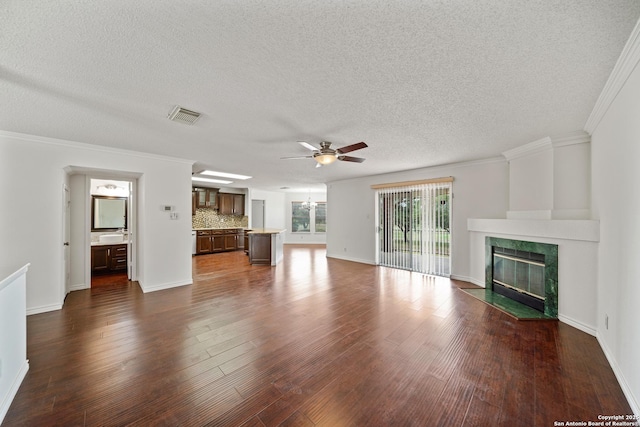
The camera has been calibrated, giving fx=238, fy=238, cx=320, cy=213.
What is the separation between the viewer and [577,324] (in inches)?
115

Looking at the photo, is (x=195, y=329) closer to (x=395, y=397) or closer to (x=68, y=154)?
(x=395, y=397)

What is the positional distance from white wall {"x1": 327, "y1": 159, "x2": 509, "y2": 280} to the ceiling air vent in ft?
15.9

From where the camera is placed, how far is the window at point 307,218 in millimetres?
11469

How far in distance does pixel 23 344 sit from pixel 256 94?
2.95 meters

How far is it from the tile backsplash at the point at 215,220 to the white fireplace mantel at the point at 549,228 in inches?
326

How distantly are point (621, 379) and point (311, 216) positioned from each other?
10029 millimetres

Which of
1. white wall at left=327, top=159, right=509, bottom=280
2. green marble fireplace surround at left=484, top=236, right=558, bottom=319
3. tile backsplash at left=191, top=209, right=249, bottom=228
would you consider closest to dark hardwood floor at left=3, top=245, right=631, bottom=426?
green marble fireplace surround at left=484, top=236, right=558, bottom=319

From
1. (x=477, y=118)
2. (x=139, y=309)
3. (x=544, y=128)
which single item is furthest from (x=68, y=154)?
(x=544, y=128)

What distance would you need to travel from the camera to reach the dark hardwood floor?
65.1 inches

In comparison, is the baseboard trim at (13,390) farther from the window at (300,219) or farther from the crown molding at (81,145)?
the window at (300,219)

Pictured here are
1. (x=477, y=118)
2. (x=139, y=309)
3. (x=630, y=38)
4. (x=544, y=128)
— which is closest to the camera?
(x=630, y=38)

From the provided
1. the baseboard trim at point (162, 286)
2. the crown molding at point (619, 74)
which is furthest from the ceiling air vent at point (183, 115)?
the crown molding at point (619, 74)

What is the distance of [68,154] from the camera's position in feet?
11.8

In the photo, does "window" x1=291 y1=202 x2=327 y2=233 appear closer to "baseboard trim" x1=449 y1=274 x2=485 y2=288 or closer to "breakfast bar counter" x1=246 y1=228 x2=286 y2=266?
"breakfast bar counter" x1=246 y1=228 x2=286 y2=266
